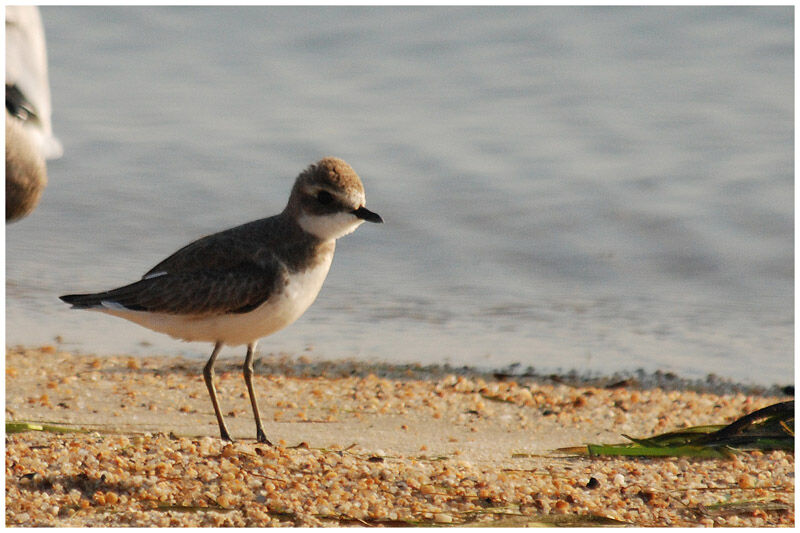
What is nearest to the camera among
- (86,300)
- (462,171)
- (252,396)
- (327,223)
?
(327,223)

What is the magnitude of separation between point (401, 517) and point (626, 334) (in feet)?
13.6

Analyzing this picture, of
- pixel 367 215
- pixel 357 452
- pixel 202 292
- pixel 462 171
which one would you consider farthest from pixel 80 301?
pixel 462 171

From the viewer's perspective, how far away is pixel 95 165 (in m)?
11.1

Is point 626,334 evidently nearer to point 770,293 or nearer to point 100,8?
point 770,293

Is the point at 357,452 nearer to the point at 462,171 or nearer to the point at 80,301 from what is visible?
the point at 80,301

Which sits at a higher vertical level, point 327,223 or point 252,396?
point 327,223

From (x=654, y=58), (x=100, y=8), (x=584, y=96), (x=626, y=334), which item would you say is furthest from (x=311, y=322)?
(x=100, y=8)

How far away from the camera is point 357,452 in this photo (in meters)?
5.14

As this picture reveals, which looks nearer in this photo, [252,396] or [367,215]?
[367,215]

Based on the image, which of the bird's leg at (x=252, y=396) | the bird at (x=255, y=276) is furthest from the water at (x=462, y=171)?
the bird at (x=255, y=276)

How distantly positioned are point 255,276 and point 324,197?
523 millimetres

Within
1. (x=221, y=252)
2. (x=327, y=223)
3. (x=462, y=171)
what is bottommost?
(x=221, y=252)

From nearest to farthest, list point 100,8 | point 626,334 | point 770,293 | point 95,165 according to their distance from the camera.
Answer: point 626,334, point 770,293, point 95,165, point 100,8

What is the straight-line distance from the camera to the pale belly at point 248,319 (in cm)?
545
